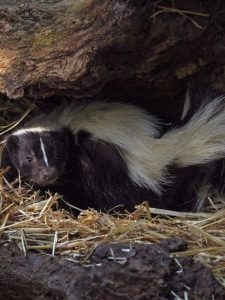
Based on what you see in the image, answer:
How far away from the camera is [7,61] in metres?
3.47

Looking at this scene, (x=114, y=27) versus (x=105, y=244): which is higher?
(x=114, y=27)

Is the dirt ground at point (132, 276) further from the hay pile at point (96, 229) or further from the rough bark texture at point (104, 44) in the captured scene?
the rough bark texture at point (104, 44)

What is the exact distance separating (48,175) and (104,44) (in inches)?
36.0

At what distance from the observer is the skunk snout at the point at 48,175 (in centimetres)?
376

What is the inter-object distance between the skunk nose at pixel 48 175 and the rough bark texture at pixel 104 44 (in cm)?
45

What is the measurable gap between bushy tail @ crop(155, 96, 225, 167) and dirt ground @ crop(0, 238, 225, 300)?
2.95 ft

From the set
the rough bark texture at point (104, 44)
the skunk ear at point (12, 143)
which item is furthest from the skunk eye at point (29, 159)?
the rough bark texture at point (104, 44)

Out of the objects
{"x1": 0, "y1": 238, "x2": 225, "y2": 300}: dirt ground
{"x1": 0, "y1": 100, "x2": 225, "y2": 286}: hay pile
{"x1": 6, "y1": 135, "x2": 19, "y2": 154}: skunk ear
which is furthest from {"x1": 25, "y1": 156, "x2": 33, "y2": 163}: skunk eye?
{"x1": 0, "y1": 238, "x2": 225, "y2": 300}: dirt ground

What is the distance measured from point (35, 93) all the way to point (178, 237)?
3.66 feet

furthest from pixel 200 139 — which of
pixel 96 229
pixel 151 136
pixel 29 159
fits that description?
pixel 29 159

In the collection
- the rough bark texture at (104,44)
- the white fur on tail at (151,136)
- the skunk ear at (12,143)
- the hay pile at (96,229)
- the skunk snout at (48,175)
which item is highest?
the rough bark texture at (104,44)

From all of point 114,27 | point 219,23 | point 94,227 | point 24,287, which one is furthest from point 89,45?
point 24,287

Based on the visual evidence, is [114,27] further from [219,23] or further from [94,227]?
[94,227]

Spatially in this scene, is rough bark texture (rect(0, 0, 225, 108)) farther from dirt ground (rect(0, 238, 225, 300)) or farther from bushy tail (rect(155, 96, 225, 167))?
dirt ground (rect(0, 238, 225, 300))
